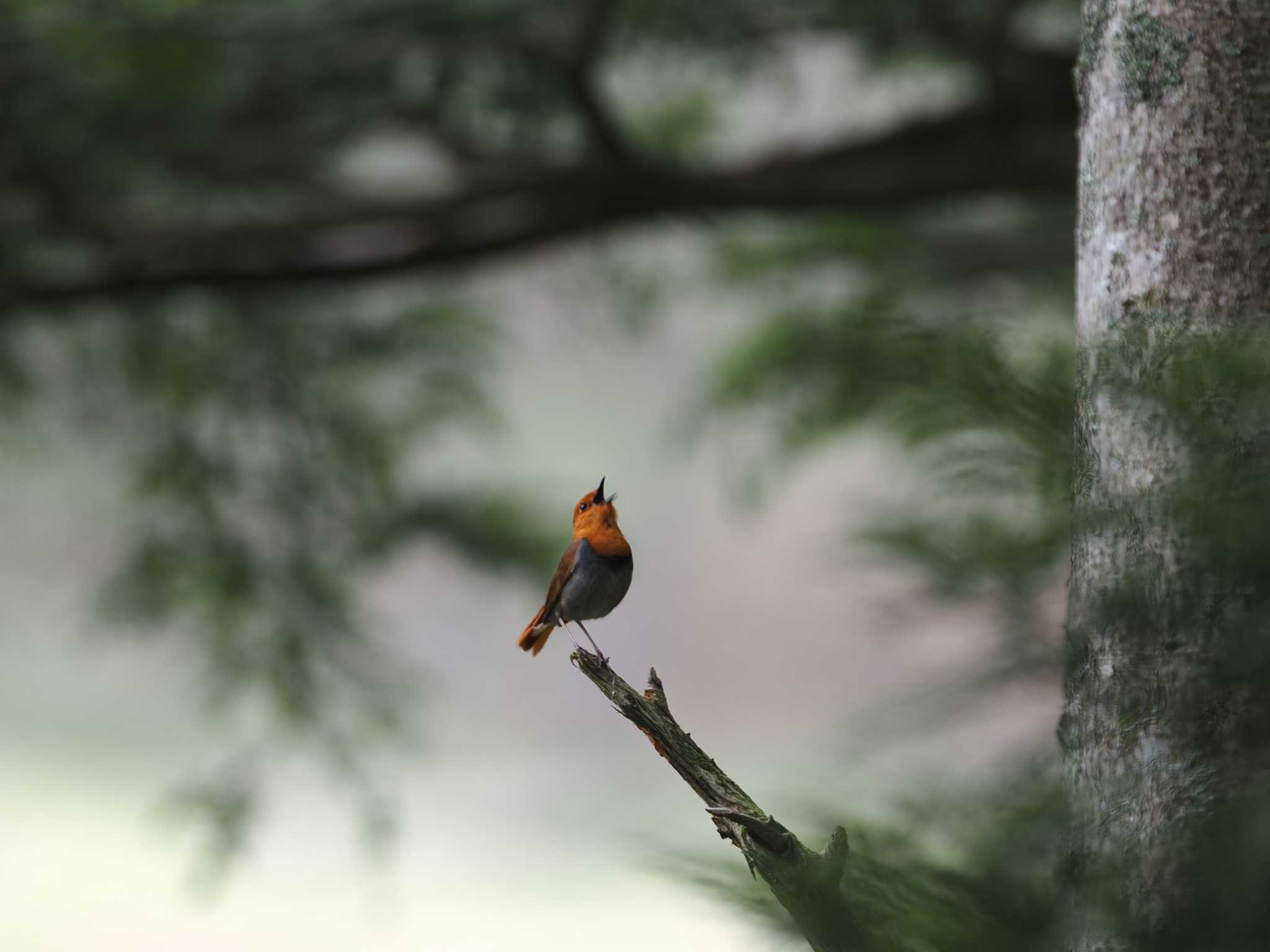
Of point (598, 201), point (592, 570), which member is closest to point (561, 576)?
point (592, 570)

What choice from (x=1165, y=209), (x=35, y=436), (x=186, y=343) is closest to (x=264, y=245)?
(x=186, y=343)

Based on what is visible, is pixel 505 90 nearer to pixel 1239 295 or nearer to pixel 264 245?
pixel 264 245

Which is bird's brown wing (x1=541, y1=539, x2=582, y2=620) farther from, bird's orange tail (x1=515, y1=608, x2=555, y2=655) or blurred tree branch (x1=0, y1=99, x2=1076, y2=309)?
blurred tree branch (x1=0, y1=99, x2=1076, y2=309)

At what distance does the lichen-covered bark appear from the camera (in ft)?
1.73

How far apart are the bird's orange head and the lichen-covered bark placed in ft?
0.90

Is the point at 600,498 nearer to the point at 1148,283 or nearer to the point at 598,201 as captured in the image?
the point at 1148,283

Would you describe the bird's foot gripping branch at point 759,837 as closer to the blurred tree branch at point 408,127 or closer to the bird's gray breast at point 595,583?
the bird's gray breast at point 595,583

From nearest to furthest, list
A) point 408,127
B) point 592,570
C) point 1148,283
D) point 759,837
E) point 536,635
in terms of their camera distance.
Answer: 1. point 759,837
2. point 1148,283
3. point 592,570
4. point 536,635
5. point 408,127

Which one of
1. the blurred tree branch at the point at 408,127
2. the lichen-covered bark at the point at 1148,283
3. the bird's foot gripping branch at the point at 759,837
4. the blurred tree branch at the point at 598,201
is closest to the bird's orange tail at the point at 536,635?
the bird's foot gripping branch at the point at 759,837

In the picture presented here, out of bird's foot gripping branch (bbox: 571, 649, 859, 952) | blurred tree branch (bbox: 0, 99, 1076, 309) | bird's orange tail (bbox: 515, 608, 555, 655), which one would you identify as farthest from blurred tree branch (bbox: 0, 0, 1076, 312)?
bird's foot gripping branch (bbox: 571, 649, 859, 952)

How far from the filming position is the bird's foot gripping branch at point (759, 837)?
16.7 inches

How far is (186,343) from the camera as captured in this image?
10.7 feet

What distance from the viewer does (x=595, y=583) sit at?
0.76 m

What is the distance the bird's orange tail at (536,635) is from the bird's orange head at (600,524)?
73 mm
